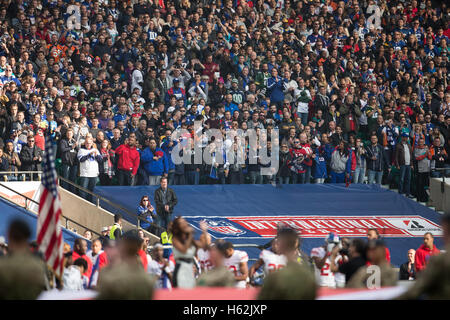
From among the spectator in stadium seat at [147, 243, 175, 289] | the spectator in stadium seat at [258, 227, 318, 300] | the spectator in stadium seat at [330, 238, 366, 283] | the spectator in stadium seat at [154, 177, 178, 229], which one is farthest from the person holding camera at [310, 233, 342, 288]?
the spectator in stadium seat at [154, 177, 178, 229]

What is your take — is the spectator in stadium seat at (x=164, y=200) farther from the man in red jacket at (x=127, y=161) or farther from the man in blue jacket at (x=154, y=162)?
the man in red jacket at (x=127, y=161)

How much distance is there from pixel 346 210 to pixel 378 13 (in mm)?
9028

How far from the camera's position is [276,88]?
2188 cm

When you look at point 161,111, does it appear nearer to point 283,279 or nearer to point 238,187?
point 238,187

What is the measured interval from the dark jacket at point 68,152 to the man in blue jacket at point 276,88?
→ 618 centimetres

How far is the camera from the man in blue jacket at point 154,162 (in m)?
18.9

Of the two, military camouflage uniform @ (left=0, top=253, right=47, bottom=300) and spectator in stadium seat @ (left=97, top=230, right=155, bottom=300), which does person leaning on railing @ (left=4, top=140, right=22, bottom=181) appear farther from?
spectator in stadium seat @ (left=97, top=230, right=155, bottom=300)

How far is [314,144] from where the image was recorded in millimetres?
20578

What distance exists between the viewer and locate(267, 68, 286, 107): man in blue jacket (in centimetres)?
2178

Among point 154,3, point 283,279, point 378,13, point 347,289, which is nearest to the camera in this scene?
point 283,279

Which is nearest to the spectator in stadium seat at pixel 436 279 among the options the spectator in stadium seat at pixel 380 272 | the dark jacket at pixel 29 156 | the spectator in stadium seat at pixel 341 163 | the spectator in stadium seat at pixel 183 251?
the spectator in stadium seat at pixel 380 272

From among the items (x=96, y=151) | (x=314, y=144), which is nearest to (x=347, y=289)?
(x=96, y=151)

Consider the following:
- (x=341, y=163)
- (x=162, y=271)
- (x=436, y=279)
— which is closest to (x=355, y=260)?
(x=162, y=271)

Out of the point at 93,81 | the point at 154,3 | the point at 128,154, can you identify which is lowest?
the point at 128,154
